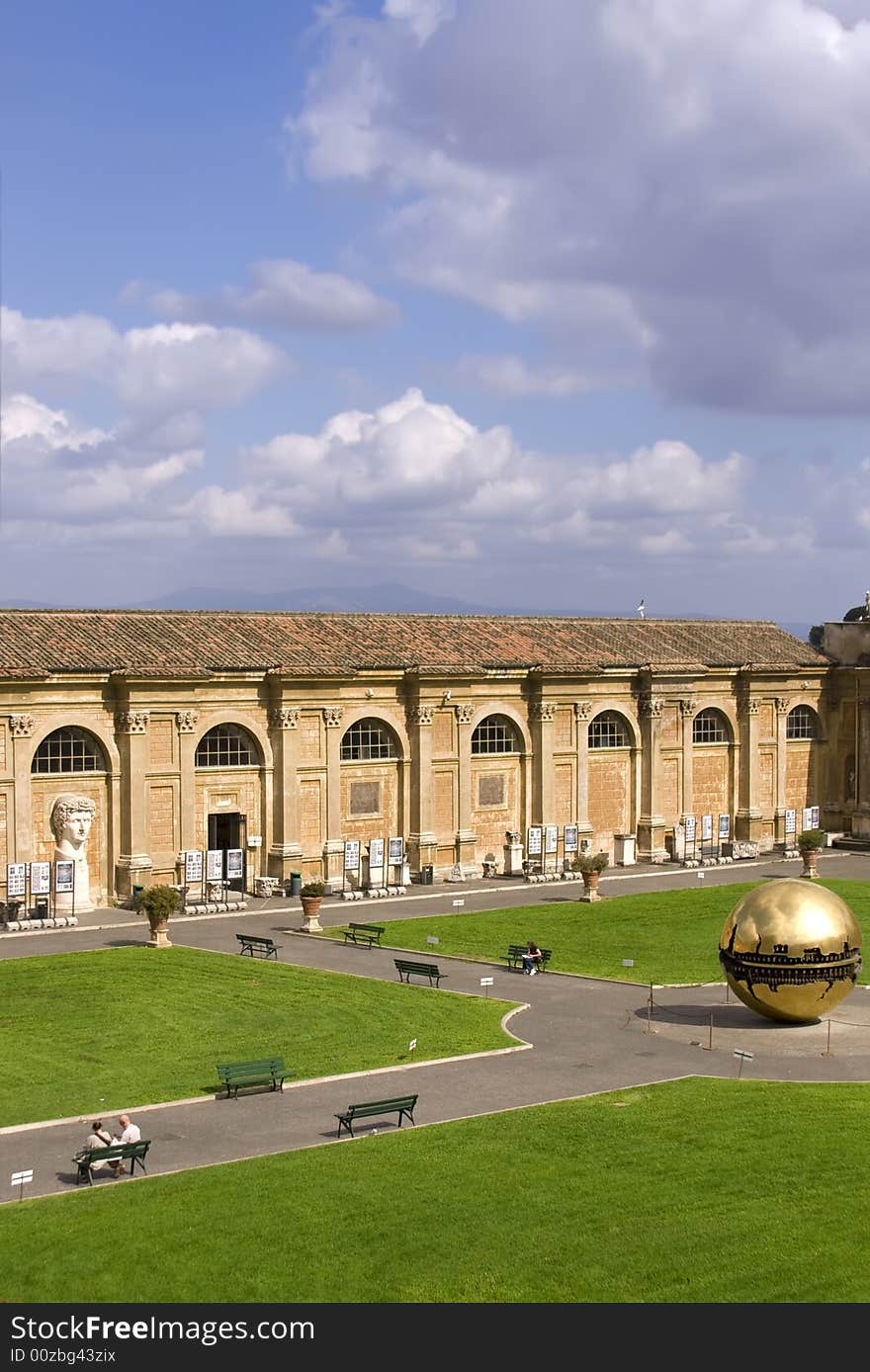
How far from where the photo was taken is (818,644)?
83.1m

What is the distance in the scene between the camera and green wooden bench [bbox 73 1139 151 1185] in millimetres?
24984

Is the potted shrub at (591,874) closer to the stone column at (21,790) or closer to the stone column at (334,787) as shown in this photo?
the stone column at (334,787)

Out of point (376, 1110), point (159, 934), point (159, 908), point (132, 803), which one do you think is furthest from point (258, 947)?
point (376, 1110)

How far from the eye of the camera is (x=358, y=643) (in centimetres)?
6334

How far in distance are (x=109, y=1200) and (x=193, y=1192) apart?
4.08 feet

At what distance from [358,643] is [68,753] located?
13813 mm

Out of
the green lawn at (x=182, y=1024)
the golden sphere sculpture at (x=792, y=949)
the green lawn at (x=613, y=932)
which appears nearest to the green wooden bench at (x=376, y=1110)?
the green lawn at (x=182, y=1024)

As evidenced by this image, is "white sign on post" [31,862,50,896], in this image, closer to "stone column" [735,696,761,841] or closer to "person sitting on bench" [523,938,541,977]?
"person sitting on bench" [523,938,541,977]

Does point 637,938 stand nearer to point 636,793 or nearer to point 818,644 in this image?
point 636,793

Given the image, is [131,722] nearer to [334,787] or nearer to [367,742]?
[334,787]

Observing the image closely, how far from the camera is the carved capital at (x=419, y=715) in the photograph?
61.9m
